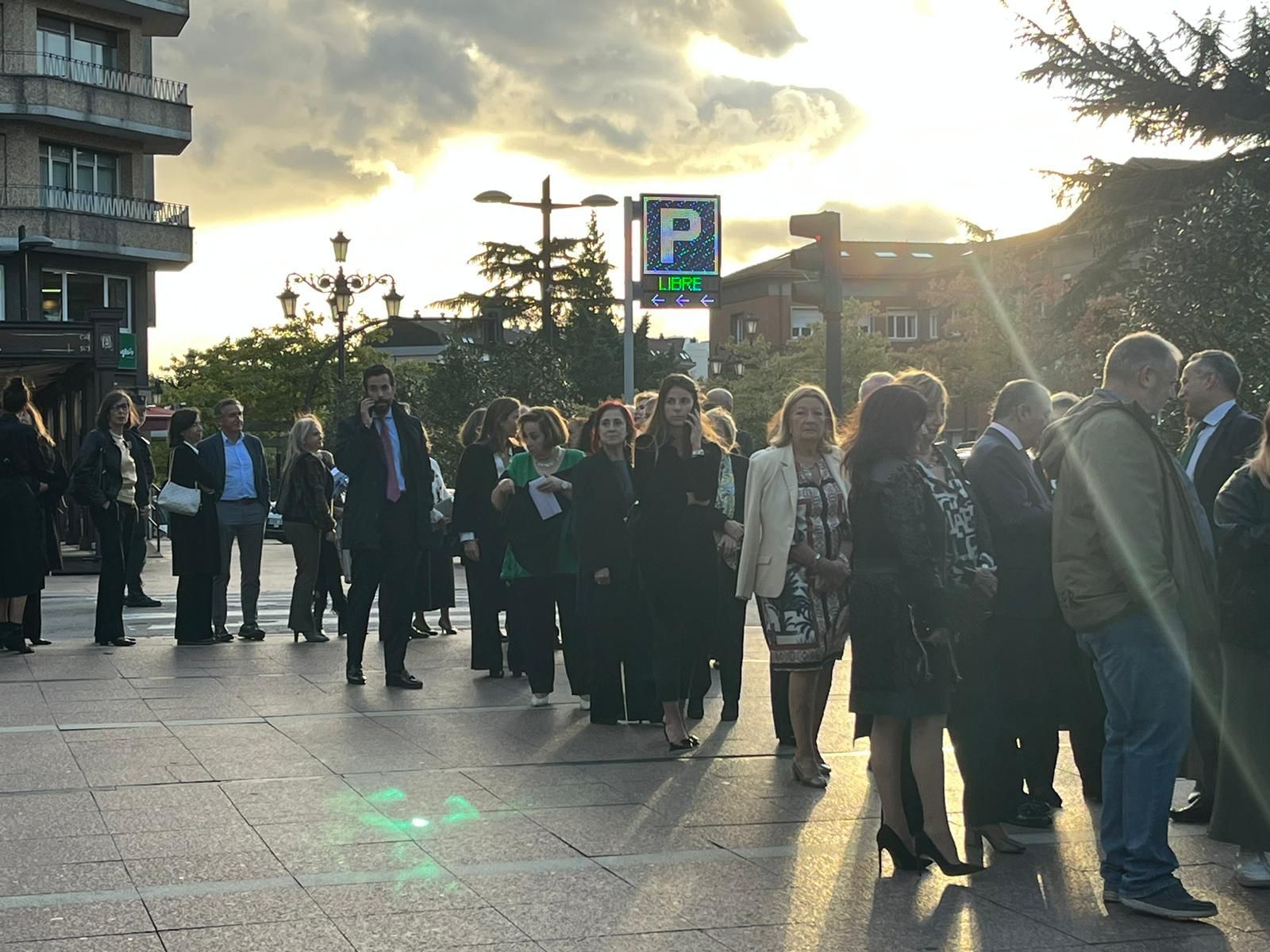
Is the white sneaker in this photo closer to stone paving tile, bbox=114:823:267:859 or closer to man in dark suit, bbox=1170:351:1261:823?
man in dark suit, bbox=1170:351:1261:823

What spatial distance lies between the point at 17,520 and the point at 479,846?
25.7 feet

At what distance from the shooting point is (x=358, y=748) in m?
8.91

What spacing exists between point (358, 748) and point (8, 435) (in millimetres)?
5856

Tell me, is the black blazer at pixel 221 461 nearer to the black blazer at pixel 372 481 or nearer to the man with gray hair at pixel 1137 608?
the black blazer at pixel 372 481

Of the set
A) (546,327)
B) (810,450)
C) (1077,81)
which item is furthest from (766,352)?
(810,450)

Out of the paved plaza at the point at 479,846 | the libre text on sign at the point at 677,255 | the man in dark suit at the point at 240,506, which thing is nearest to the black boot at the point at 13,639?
the man in dark suit at the point at 240,506

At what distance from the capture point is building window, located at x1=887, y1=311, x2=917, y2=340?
408ft

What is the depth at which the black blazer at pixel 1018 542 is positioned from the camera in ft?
23.5

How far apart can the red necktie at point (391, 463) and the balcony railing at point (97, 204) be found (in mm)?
41936

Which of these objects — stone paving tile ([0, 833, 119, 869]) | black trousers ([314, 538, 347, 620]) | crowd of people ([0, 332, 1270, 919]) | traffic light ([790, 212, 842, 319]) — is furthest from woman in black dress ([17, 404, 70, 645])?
stone paving tile ([0, 833, 119, 869])

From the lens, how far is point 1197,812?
730 cm

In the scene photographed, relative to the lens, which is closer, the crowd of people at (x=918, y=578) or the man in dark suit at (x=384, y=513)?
the crowd of people at (x=918, y=578)

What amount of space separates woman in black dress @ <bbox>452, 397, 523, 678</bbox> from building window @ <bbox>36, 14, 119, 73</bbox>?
137 feet

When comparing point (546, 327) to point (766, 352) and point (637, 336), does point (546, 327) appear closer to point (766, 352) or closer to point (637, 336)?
point (637, 336)
